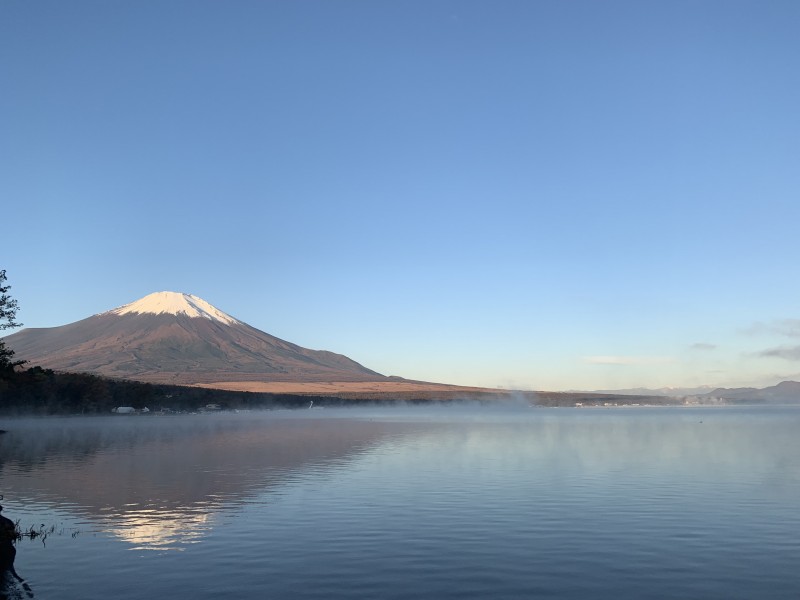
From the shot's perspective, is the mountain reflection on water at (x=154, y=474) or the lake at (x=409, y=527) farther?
the mountain reflection on water at (x=154, y=474)

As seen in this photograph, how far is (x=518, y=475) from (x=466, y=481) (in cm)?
568

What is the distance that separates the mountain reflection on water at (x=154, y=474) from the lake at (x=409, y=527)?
0.26m

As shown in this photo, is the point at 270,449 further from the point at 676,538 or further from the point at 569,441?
the point at 676,538

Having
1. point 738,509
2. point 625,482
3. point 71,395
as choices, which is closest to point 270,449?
point 625,482

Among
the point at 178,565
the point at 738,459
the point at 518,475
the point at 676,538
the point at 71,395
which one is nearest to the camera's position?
the point at 178,565

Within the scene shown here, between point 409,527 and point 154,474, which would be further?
point 154,474

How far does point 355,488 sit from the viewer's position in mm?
47375

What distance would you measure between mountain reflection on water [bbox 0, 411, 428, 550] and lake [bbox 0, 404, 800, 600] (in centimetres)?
26

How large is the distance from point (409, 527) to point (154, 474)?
3058 cm

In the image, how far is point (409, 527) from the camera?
33.7 m

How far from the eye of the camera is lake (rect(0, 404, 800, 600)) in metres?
23.8

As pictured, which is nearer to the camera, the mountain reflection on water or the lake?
the lake

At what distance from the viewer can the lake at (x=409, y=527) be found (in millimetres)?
23812

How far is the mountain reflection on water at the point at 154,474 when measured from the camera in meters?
35.6
